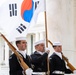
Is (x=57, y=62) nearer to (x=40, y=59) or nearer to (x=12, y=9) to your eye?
(x=40, y=59)

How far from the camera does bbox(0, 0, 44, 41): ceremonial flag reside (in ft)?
22.2

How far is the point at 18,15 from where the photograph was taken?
6.96 m

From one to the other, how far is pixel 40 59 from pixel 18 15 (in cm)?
91

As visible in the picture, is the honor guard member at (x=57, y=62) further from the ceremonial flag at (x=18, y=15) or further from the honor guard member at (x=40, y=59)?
the ceremonial flag at (x=18, y=15)

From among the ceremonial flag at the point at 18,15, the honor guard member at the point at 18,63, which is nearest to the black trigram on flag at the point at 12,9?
the ceremonial flag at the point at 18,15

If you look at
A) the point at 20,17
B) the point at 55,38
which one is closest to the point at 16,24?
the point at 20,17

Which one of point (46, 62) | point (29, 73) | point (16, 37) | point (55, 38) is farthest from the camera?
point (55, 38)

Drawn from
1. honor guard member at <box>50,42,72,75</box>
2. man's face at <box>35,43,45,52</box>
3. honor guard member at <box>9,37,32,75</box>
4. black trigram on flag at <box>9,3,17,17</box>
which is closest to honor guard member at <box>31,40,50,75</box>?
man's face at <box>35,43,45,52</box>

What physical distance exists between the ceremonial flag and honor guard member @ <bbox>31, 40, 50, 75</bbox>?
36 centimetres

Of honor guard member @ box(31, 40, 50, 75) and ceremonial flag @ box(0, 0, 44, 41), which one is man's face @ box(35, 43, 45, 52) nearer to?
honor guard member @ box(31, 40, 50, 75)

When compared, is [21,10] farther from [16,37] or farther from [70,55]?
[70,55]

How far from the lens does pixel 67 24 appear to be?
9461mm

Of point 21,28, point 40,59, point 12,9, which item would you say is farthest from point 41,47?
point 12,9

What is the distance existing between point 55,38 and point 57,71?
188cm
